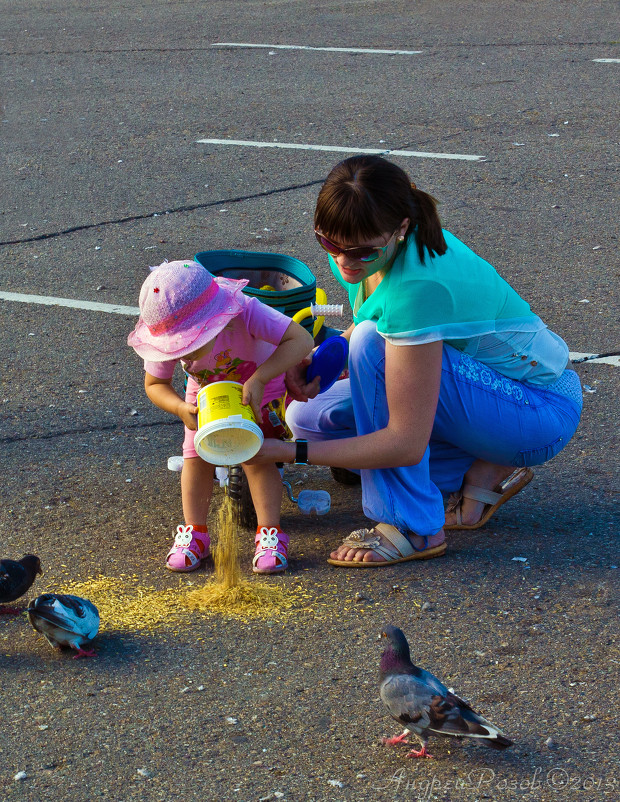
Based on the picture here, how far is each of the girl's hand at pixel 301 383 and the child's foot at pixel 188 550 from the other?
581 millimetres

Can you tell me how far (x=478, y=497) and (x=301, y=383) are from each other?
2.49 feet

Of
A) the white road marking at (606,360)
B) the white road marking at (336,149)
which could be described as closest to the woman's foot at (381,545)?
the white road marking at (606,360)

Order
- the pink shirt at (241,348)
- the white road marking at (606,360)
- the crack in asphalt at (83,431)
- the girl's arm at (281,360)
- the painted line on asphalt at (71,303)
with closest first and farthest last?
the girl's arm at (281,360), the pink shirt at (241,348), the crack in asphalt at (83,431), the white road marking at (606,360), the painted line on asphalt at (71,303)

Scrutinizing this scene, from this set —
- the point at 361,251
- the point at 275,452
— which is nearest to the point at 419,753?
the point at 275,452

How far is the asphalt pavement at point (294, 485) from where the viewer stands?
2.66 m

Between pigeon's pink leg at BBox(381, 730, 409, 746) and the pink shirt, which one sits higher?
the pink shirt

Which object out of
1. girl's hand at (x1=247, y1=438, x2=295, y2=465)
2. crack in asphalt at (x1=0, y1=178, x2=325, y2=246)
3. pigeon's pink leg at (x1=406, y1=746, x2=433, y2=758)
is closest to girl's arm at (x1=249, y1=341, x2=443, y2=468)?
girl's hand at (x1=247, y1=438, x2=295, y2=465)

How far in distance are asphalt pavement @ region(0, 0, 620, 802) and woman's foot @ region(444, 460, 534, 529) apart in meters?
0.08

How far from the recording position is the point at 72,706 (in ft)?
9.39

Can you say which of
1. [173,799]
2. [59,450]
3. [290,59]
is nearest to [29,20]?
[290,59]

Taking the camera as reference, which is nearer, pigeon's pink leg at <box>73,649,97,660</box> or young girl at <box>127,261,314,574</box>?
pigeon's pink leg at <box>73,649,97,660</box>

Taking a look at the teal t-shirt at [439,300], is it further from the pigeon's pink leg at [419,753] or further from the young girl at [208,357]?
the pigeon's pink leg at [419,753]

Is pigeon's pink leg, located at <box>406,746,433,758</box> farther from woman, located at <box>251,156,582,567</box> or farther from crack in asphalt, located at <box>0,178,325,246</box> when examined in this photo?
crack in asphalt, located at <box>0,178,325,246</box>

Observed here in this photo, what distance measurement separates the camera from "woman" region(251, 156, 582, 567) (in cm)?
318
